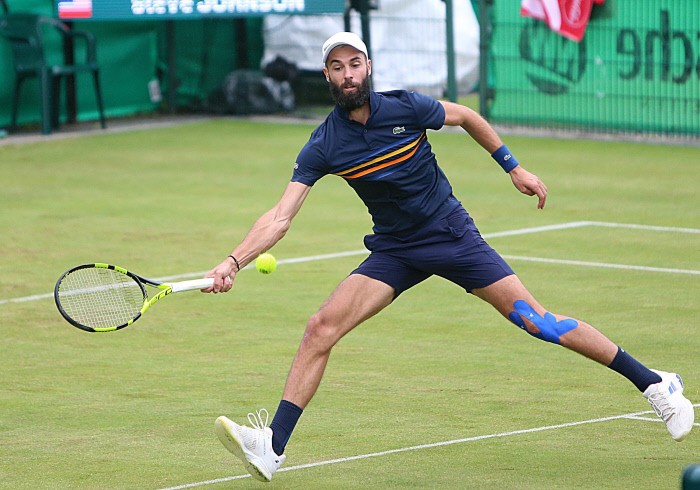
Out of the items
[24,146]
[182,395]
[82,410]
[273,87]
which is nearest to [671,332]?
[182,395]

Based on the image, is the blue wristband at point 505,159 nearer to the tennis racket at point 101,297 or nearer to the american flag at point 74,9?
the tennis racket at point 101,297

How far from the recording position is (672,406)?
662 centimetres

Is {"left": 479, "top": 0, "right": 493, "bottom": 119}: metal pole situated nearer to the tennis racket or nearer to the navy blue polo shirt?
the navy blue polo shirt

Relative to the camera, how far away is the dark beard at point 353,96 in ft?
21.9

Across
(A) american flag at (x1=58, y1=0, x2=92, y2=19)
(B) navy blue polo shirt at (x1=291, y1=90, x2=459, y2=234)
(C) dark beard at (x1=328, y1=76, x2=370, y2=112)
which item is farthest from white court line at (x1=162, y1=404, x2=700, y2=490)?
(A) american flag at (x1=58, y1=0, x2=92, y2=19)

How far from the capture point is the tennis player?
661 centimetres

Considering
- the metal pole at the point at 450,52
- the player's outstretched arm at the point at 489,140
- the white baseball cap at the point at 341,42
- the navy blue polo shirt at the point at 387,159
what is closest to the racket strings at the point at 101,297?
the navy blue polo shirt at the point at 387,159

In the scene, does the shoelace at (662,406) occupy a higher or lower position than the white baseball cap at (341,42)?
lower

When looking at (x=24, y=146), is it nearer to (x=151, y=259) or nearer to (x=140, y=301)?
(x=151, y=259)

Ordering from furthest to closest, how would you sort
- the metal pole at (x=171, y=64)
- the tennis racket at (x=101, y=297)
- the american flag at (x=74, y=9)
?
the metal pole at (x=171, y=64)
the american flag at (x=74, y=9)
the tennis racket at (x=101, y=297)

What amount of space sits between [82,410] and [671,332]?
388 centimetres

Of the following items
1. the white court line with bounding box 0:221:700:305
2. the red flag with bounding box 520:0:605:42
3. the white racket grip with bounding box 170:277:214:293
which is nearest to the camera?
the white racket grip with bounding box 170:277:214:293

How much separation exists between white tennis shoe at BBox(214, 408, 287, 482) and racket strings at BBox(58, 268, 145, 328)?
0.89 meters

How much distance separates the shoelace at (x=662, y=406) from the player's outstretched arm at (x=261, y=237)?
73.2 inches
